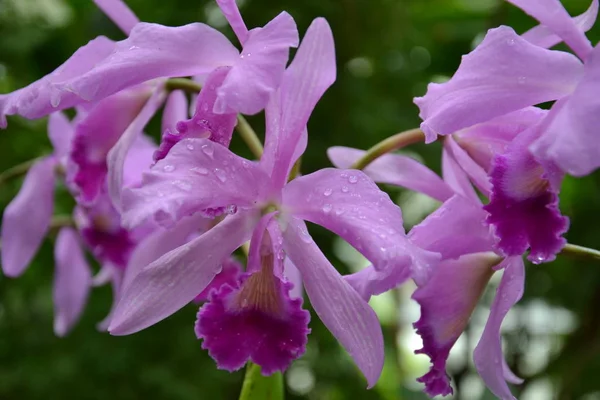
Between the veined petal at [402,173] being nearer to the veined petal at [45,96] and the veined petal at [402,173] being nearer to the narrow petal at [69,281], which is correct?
→ the veined petal at [45,96]

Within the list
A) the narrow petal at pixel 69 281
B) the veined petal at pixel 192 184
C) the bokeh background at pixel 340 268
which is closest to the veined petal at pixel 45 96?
the veined petal at pixel 192 184

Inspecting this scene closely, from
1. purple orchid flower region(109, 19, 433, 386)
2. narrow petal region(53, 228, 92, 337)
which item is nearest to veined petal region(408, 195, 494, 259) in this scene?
purple orchid flower region(109, 19, 433, 386)

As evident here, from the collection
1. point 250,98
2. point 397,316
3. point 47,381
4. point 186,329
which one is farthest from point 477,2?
point 250,98

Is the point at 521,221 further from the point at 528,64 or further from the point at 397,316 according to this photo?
the point at 397,316

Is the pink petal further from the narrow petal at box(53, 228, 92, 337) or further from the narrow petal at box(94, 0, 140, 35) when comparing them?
the narrow petal at box(53, 228, 92, 337)

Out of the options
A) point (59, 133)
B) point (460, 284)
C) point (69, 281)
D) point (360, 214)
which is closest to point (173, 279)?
point (360, 214)

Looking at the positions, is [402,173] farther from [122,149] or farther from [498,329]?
[122,149]
